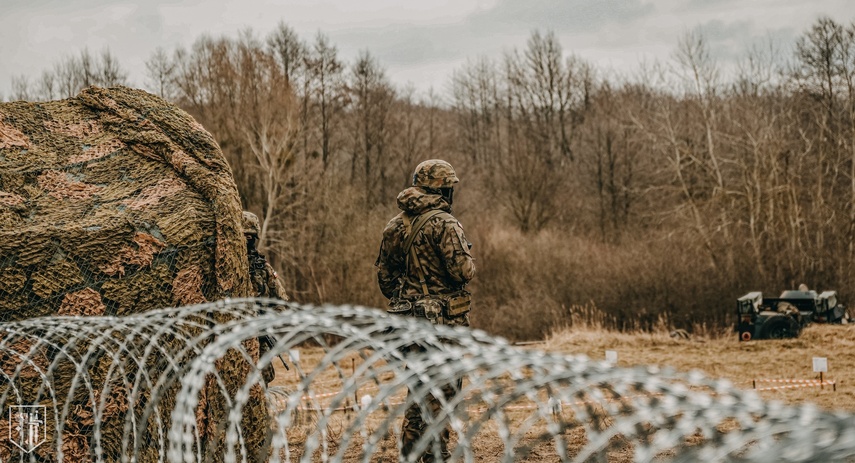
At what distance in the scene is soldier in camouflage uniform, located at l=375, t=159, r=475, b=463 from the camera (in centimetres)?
633

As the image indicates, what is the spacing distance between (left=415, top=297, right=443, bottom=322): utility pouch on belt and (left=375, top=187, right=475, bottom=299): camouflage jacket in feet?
0.35

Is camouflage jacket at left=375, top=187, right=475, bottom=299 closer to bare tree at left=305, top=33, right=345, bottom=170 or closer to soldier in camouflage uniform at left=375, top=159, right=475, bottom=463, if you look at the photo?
soldier in camouflage uniform at left=375, top=159, right=475, bottom=463

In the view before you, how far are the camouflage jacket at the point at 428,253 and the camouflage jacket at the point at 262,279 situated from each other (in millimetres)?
1677

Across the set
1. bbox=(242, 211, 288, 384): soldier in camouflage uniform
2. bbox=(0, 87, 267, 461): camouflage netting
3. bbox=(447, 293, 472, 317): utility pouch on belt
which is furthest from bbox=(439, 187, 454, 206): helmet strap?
bbox=(242, 211, 288, 384): soldier in camouflage uniform

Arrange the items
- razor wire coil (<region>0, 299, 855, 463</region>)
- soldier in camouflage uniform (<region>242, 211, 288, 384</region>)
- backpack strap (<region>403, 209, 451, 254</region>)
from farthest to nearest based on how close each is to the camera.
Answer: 1. soldier in camouflage uniform (<region>242, 211, 288, 384</region>)
2. backpack strap (<region>403, 209, 451, 254</region>)
3. razor wire coil (<region>0, 299, 855, 463</region>)

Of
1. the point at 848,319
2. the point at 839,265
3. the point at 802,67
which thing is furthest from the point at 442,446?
the point at 802,67

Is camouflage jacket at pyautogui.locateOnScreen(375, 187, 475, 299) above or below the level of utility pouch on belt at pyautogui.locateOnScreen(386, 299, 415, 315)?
above

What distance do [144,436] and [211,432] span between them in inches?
16.7

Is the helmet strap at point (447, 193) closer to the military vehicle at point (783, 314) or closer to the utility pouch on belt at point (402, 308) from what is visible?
the utility pouch on belt at point (402, 308)

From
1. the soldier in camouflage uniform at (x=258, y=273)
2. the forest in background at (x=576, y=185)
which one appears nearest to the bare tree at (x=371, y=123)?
the forest in background at (x=576, y=185)

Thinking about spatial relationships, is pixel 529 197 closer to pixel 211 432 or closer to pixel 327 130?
pixel 327 130

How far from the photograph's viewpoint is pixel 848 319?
62.7 feet

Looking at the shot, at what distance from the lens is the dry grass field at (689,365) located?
813 centimetres

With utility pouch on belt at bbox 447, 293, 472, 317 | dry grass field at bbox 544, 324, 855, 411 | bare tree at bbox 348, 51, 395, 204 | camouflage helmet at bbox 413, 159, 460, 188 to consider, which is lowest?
dry grass field at bbox 544, 324, 855, 411
